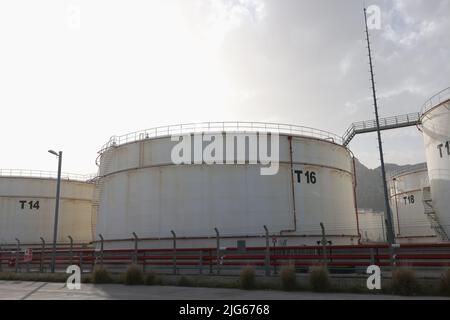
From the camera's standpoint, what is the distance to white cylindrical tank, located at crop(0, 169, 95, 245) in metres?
42.2

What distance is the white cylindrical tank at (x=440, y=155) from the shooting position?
88.1ft

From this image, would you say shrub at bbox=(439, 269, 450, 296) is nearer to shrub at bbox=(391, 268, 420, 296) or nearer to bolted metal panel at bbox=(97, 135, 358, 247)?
shrub at bbox=(391, 268, 420, 296)

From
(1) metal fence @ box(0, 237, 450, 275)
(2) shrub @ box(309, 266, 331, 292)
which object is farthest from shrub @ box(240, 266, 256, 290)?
(2) shrub @ box(309, 266, 331, 292)

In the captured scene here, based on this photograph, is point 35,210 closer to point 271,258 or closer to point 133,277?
point 133,277

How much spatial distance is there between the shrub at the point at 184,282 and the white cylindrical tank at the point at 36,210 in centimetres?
2406

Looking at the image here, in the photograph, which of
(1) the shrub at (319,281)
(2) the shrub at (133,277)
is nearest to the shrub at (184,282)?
(2) the shrub at (133,277)

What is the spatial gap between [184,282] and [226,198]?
9313 mm

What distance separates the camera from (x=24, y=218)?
42.6 m

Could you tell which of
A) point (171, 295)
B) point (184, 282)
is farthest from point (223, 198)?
point (171, 295)
